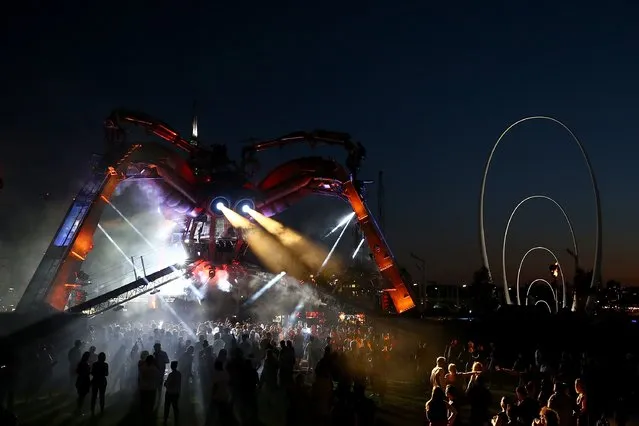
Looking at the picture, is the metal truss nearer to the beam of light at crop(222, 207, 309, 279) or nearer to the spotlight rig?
the spotlight rig

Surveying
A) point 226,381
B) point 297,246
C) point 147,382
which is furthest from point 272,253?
point 226,381

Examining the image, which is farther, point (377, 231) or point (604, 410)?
point (377, 231)

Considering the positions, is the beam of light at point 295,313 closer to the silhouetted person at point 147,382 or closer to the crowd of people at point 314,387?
the crowd of people at point 314,387

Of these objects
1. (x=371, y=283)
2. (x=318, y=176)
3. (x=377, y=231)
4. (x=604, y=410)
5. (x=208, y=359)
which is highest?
(x=318, y=176)

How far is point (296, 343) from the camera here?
2906cm

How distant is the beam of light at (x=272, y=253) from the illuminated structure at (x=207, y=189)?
5.58ft

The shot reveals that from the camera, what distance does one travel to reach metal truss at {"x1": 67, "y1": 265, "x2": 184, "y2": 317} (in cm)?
3375

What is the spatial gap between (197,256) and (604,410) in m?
35.7

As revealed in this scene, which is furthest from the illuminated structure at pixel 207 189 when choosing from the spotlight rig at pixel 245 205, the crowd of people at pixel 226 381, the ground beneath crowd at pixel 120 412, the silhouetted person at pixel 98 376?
the silhouetted person at pixel 98 376

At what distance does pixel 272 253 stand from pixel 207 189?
1173 centimetres

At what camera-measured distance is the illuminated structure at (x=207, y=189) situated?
35.6 meters

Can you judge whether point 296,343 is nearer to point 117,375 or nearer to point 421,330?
point 421,330

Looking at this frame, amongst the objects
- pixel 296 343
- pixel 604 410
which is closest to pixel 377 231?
pixel 296 343

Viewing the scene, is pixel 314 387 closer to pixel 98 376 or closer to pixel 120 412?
pixel 98 376
